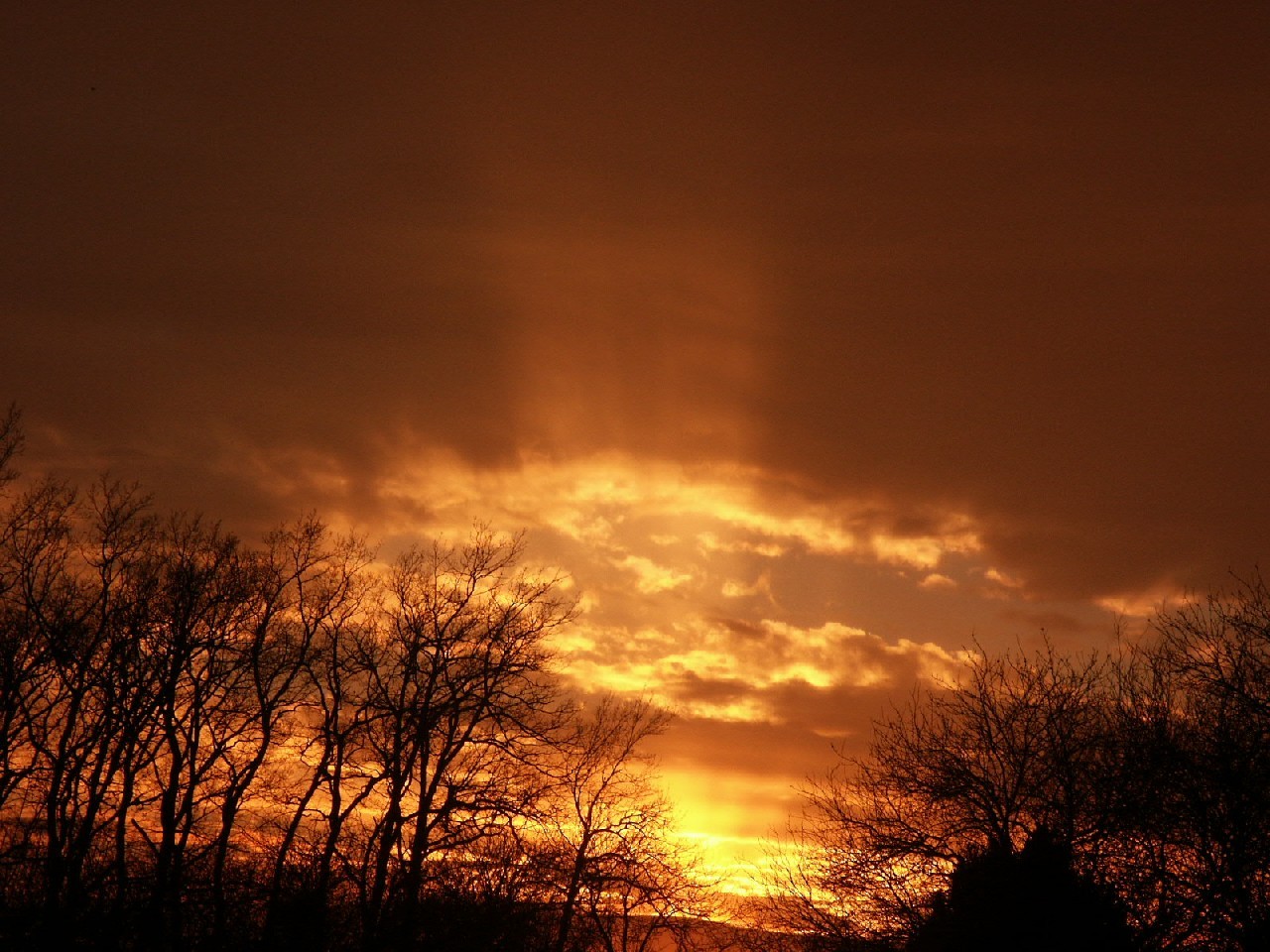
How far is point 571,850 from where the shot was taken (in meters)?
40.6

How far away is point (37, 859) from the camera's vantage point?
27781 millimetres

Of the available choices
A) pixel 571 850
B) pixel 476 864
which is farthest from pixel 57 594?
pixel 571 850

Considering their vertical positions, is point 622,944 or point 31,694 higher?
point 31,694

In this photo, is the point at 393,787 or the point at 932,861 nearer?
the point at 932,861

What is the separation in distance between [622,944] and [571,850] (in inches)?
506

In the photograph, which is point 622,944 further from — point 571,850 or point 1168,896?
point 1168,896

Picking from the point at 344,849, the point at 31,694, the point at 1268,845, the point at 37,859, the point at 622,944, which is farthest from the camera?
the point at 622,944

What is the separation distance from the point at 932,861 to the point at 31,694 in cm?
2488

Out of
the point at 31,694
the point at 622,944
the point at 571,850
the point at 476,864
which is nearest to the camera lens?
the point at 31,694

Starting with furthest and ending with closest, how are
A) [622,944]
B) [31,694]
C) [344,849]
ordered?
[622,944]
[344,849]
[31,694]

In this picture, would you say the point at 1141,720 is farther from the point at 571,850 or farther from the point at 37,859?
the point at 37,859

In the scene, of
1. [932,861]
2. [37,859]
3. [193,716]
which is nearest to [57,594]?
[193,716]

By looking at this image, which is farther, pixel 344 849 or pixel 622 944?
pixel 622 944

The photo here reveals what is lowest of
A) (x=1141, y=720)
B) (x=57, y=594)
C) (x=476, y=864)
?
(x=476, y=864)
